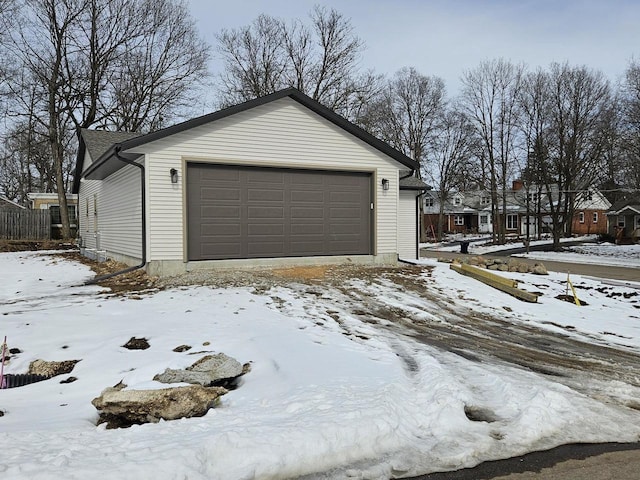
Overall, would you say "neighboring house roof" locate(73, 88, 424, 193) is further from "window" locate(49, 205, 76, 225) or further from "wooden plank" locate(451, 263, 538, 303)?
"window" locate(49, 205, 76, 225)

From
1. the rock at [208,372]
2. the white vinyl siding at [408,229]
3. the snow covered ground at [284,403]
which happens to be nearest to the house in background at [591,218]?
the white vinyl siding at [408,229]

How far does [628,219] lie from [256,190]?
127 feet

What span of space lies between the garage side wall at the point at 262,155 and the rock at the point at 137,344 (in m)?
5.66

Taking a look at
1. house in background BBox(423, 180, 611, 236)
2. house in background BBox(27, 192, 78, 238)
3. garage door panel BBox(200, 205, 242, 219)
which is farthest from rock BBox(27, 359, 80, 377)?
house in background BBox(423, 180, 611, 236)

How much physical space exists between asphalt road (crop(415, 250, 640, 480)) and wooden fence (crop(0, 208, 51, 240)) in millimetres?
28491

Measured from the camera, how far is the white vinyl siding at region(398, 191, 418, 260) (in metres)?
17.5

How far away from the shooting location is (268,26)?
34562 millimetres

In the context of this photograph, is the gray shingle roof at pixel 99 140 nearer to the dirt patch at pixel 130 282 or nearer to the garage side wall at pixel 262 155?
the dirt patch at pixel 130 282

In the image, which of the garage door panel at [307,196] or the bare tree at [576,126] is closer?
the garage door panel at [307,196]

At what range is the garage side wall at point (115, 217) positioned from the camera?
39.8ft

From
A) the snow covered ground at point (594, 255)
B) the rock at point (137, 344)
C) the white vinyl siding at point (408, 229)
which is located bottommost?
the snow covered ground at point (594, 255)

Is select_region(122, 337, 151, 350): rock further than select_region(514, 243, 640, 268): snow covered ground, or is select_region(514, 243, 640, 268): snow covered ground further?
select_region(514, 243, 640, 268): snow covered ground

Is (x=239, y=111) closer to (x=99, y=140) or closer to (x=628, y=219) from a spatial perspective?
(x=99, y=140)

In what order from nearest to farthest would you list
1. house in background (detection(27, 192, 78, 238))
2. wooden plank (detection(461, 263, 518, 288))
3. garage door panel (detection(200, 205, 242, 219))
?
1. wooden plank (detection(461, 263, 518, 288))
2. garage door panel (detection(200, 205, 242, 219))
3. house in background (detection(27, 192, 78, 238))
